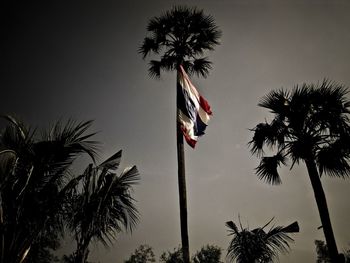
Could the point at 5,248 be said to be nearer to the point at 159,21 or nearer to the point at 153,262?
the point at 159,21

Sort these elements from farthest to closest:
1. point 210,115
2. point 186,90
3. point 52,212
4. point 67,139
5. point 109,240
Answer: point 210,115
point 186,90
point 109,240
point 67,139
point 52,212

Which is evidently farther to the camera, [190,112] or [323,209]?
[190,112]

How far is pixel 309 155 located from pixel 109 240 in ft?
22.0

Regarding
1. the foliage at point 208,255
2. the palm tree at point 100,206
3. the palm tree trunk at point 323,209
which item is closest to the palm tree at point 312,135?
the palm tree trunk at point 323,209

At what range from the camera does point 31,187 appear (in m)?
4.82

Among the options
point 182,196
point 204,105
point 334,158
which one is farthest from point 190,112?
point 334,158

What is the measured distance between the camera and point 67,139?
17.7 feet

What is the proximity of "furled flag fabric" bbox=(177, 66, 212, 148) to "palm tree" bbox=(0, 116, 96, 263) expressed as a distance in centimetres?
334

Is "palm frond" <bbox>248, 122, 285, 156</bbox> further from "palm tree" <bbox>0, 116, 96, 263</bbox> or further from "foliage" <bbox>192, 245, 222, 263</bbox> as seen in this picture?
"foliage" <bbox>192, 245, 222, 263</bbox>

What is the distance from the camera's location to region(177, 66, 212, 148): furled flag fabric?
26.3ft

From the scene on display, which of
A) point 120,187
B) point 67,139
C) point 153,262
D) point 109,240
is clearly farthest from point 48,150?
point 153,262

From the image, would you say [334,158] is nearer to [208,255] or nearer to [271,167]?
[271,167]

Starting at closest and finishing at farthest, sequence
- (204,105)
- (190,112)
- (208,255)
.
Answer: (190,112) < (204,105) < (208,255)

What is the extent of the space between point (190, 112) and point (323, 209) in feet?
16.8
